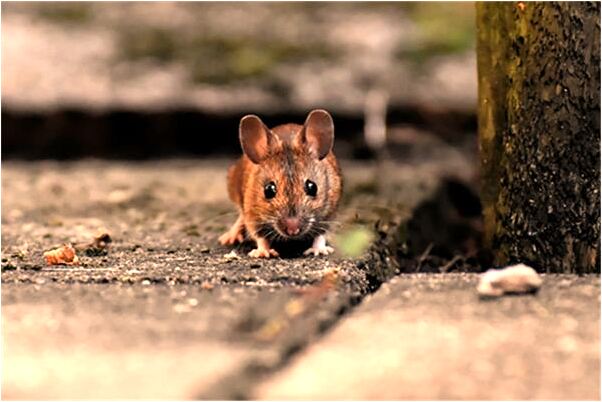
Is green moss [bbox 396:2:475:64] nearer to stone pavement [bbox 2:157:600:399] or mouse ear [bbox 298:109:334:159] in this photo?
mouse ear [bbox 298:109:334:159]

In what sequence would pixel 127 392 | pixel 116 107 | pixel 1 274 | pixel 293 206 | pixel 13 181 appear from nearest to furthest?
pixel 127 392 < pixel 1 274 < pixel 293 206 < pixel 13 181 < pixel 116 107

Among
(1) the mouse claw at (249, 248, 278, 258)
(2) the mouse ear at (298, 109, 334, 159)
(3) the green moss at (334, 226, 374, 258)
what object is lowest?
(3) the green moss at (334, 226, 374, 258)

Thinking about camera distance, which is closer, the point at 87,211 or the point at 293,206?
the point at 293,206

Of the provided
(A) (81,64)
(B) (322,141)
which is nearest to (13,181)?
(A) (81,64)

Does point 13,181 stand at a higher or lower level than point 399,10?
lower

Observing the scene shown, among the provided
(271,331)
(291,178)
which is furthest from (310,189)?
(271,331)

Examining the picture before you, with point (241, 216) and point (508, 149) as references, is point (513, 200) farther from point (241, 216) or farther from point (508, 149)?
point (241, 216)

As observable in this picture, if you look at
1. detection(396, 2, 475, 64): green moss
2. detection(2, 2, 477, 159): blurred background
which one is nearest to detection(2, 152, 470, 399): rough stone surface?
detection(2, 2, 477, 159): blurred background

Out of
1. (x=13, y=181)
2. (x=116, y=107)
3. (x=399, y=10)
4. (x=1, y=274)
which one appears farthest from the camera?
(x=399, y=10)
